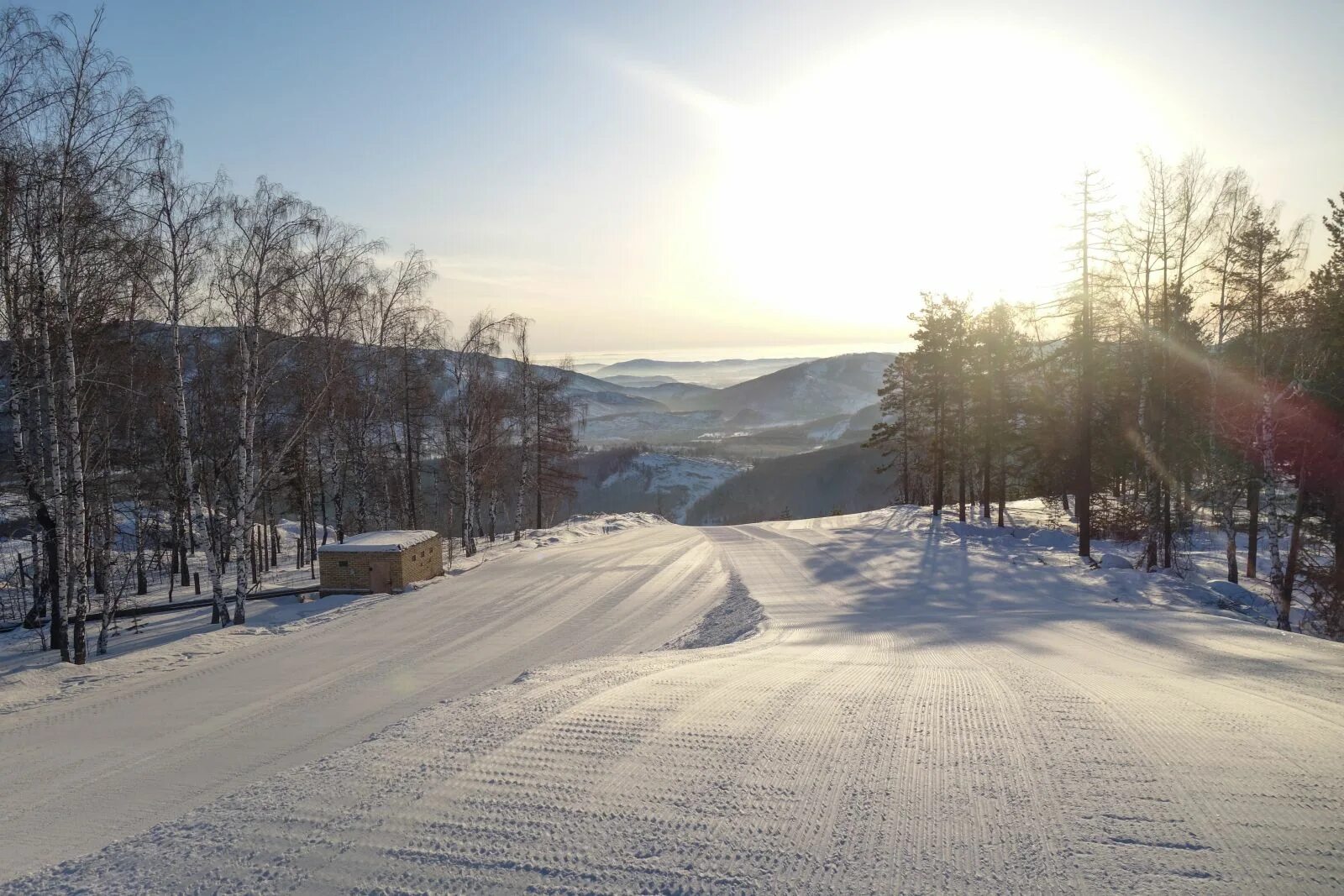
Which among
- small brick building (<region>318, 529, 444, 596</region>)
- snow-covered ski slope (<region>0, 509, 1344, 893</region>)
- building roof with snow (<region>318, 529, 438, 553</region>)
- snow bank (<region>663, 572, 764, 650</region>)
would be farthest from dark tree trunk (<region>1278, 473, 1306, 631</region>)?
building roof with snow (<region>318, 529, 438, 553</region>)

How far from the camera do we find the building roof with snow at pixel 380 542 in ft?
66.8

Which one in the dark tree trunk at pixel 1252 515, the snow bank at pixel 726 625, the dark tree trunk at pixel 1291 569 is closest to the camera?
the snow bank at pixel 726 625

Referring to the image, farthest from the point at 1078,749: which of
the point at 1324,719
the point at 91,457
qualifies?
the point at 91,457

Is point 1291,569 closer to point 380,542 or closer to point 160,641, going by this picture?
point 380,542

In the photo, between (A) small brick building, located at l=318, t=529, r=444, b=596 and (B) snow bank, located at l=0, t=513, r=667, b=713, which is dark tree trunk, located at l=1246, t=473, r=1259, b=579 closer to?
(B) snow bank, located at l=0, t=513, r=667, b=713

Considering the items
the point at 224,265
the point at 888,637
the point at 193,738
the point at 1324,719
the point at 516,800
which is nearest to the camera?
the point at 516,800

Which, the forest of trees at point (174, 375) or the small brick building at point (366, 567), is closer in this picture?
the forest of trees at point (174, 375)

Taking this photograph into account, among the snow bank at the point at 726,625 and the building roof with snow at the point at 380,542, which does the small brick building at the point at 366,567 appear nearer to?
the building roof with snow at the point at 380,542

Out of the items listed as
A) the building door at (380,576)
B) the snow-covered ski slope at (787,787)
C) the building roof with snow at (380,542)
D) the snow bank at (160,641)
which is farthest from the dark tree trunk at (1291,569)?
the building door at (380,576)

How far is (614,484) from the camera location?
10712cm

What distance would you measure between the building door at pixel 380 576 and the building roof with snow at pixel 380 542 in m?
0.35

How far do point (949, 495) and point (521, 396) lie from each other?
3685 centimetres

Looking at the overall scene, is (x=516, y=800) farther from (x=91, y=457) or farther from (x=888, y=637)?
(x=91, y=457)

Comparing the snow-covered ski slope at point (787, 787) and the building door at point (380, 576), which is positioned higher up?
the snow-covered ski slope at point (787, 787)
